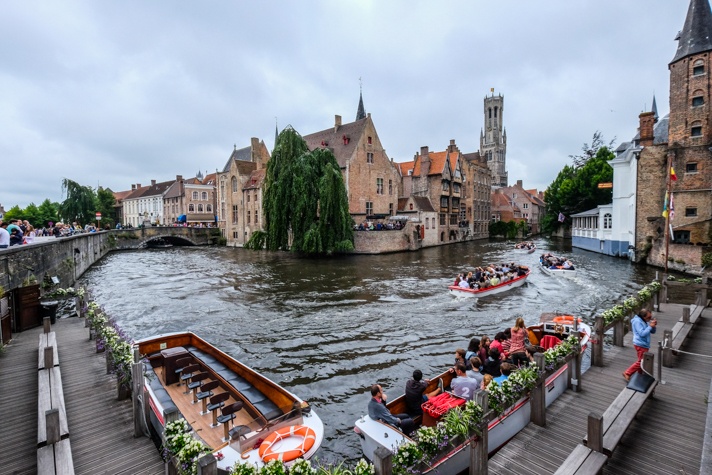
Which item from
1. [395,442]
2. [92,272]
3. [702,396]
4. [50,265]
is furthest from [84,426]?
[92,272]

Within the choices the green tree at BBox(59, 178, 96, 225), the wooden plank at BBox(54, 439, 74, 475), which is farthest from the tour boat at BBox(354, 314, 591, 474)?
the green tree at BBox(59, 178, 96, 225)

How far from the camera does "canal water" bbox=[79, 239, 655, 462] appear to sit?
9.52 metres

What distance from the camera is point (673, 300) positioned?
16.6 metres

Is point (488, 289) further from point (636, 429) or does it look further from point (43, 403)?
point (43, 403)

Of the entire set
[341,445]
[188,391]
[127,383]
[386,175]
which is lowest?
[341,445]

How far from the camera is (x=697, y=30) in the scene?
25719mm

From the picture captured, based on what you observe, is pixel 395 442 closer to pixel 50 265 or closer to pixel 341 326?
pixel 341 326

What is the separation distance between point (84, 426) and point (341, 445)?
14.0 feet

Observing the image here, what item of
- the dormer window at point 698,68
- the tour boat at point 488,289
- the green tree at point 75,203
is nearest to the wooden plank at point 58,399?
the tour boat at point 488,289

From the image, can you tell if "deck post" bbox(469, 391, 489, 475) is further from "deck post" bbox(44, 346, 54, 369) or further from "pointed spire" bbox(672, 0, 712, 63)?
"pointed spire" bbox(672, 0, 712, 63)

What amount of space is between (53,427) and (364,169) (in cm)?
4199

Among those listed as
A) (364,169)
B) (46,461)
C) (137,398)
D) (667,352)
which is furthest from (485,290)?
(364,169)

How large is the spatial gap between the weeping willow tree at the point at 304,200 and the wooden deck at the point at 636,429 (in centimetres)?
2599

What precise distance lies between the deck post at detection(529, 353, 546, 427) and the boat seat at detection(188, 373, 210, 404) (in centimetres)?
625
